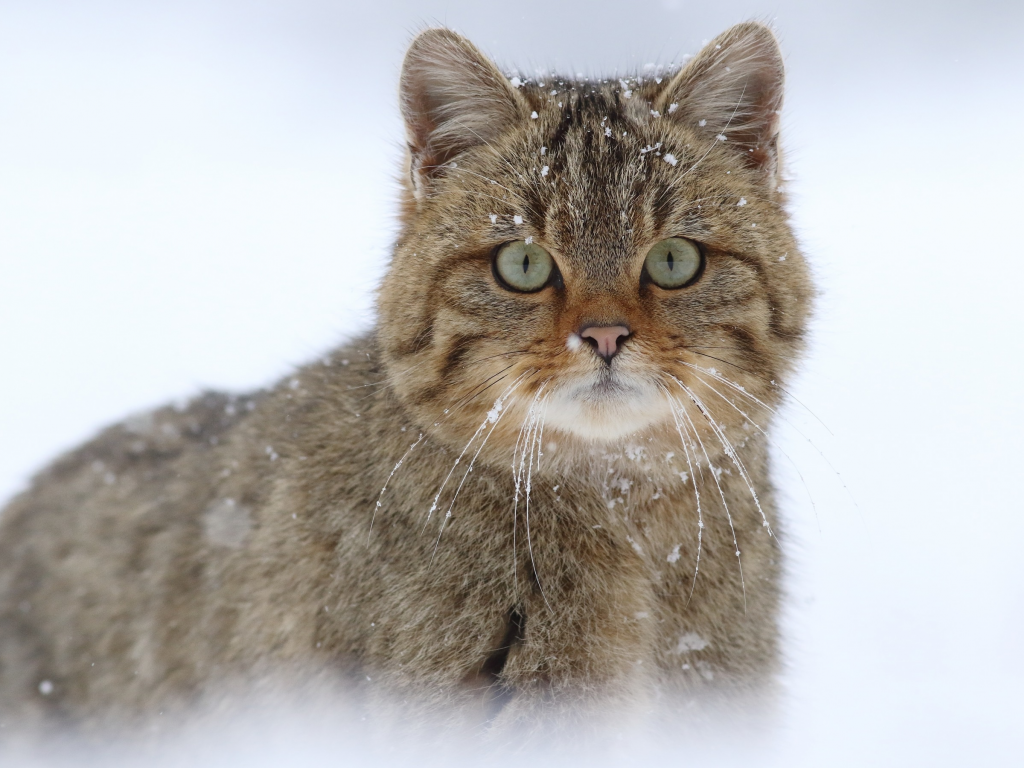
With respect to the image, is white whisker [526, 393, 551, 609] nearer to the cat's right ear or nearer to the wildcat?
the wildcat

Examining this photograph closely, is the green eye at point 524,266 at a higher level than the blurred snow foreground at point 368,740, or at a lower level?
higher

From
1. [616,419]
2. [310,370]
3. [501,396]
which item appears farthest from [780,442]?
[310,370]

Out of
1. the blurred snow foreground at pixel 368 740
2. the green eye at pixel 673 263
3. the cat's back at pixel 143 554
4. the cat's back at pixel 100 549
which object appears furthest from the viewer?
the cat's back at pixel 100 549

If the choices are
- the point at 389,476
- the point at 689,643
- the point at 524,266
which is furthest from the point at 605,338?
the point at 689,643

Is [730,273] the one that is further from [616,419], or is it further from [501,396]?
[501,396]

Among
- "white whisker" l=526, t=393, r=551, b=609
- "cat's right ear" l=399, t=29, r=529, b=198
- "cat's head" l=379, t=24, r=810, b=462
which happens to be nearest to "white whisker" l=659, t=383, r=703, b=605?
"cat's head" l=379, t=24, r=810, b=462

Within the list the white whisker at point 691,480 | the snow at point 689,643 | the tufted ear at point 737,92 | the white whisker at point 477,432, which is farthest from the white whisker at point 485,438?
the tufted ear at point 737,92

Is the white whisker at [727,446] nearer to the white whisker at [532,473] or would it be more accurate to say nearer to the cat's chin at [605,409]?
the cat's chin at [605,409]
